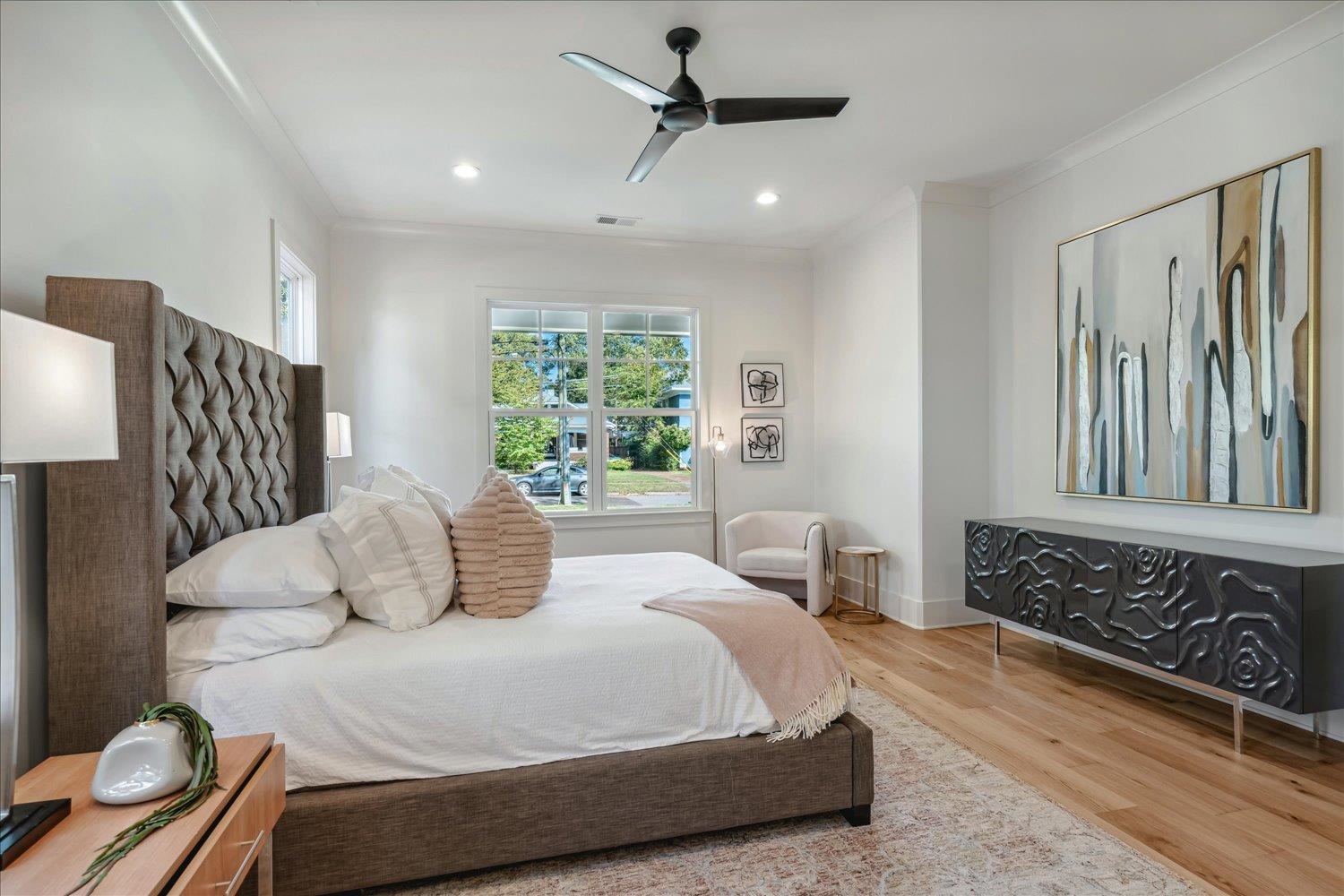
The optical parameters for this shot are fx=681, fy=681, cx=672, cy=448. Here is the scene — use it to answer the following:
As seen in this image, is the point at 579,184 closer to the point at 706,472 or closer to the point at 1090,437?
the point at 706,472

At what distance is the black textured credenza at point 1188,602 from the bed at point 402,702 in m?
1.54

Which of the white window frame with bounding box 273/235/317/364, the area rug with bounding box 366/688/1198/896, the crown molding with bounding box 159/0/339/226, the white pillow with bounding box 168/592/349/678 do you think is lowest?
the area rug with bounding box 366/688/1198/896

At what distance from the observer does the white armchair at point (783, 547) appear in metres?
4.59

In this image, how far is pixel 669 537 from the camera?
17.3 feet

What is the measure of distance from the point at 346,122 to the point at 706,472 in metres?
3.31

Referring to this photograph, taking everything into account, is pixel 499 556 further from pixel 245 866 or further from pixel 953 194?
pixel 953 194

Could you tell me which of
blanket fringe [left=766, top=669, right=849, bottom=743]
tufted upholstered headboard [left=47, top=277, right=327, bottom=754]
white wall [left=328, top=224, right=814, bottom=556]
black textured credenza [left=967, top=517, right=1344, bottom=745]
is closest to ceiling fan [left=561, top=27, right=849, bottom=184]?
tufted upholstered headboard [left=47, top=277, right=327, bottom=754]

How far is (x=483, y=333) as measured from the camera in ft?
16.2

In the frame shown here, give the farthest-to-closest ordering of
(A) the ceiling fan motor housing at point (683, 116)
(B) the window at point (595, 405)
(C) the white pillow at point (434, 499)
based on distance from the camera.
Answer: (B) the window at point (595, 405)
(A) the ceiling fan motor housing at point (683, 116)
(C) the white pillow at point (434, 499)

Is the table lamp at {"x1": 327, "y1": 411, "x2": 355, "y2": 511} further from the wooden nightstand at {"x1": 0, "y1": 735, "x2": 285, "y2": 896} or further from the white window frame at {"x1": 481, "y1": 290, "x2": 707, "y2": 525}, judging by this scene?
the wooden nightstand at {"x1": 0, "y1": 735, "x2": 285, "y2": 896}

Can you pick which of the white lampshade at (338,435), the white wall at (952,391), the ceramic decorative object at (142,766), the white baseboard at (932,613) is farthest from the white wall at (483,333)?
the ceramic decorative object at (142,766)

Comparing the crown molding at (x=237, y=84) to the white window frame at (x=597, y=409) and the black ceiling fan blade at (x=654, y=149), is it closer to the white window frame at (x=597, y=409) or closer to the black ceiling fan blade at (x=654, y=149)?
the white window frame at (x=597, y=409)

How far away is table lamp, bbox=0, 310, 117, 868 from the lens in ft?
3.10

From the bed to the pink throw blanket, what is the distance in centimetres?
5
